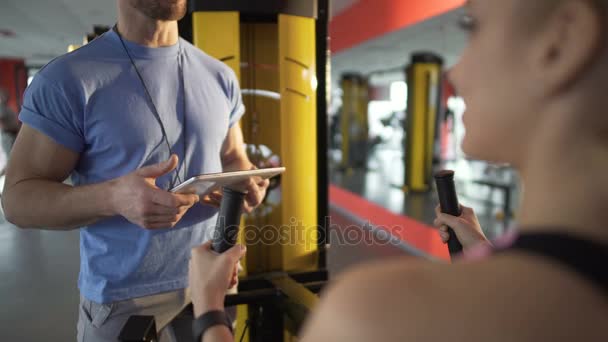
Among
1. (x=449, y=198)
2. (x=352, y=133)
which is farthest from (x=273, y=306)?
(x=352, y=133)

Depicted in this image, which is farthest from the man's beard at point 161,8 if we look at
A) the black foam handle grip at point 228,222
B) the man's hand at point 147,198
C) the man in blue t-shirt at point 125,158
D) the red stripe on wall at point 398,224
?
the red stripe on wall at point 398,224

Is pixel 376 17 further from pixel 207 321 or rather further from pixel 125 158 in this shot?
pixel 207 321

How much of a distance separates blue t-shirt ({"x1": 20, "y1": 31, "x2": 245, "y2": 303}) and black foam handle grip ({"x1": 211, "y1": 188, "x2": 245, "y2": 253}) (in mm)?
349

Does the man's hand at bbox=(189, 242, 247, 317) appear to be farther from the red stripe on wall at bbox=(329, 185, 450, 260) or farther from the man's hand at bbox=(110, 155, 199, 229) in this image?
the red stripe on wall at bbox=(329, 185, 450, 260)

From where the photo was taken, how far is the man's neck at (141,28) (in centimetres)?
105

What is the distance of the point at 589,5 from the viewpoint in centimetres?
34

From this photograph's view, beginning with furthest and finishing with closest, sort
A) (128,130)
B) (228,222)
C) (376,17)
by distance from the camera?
(376,17)
(128,130)
(228,222)

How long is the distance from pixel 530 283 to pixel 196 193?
0.76 m

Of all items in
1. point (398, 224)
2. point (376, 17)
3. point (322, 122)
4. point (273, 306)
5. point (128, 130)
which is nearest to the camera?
point (128, 130)

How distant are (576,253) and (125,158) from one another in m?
0.93

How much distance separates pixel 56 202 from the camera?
0.95 metres

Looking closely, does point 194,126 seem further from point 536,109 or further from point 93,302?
point 536,109

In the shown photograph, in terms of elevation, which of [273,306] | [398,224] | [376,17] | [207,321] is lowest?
[398,224]

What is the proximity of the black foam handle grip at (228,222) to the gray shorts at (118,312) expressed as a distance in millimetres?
458
